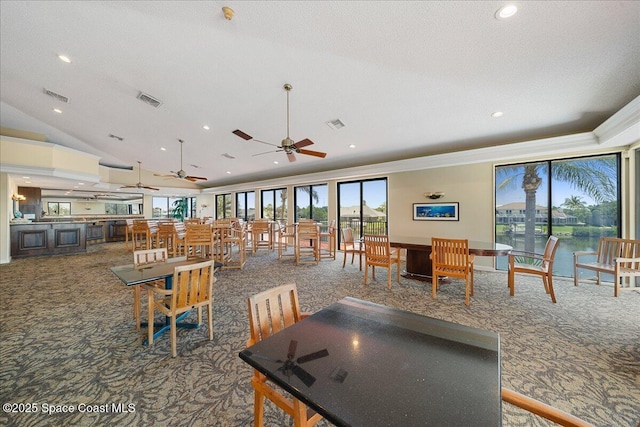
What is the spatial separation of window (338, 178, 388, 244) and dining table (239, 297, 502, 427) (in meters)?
6.14

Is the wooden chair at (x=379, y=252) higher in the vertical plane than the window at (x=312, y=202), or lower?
lower

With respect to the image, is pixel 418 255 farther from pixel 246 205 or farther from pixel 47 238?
pixel 47 238

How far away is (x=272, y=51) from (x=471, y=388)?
3628 mm

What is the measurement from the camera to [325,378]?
872 millimetres

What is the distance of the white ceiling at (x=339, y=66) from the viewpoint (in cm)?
233

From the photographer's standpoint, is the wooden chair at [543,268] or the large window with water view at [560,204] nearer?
the wooden chair at [543,268]

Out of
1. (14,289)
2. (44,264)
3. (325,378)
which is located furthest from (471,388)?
(44,264)

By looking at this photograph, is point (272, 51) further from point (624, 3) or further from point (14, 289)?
point (14, 289)

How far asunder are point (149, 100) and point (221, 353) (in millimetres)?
4939

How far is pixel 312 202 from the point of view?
916 cm

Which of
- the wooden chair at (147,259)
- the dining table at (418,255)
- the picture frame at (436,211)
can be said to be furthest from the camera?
the picture frame at (436,211)

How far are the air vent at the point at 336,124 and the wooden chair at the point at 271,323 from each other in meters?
3.93

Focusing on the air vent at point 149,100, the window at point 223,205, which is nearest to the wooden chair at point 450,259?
the air vent at point 149,100

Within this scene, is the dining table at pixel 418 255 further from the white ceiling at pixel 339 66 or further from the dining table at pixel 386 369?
the dining table at pixel 386 369
